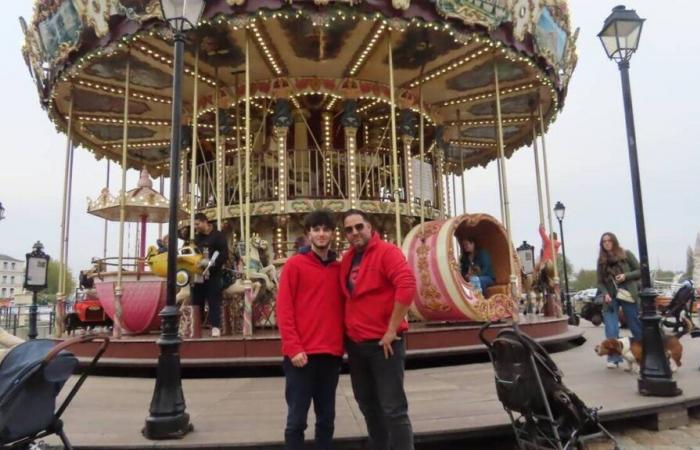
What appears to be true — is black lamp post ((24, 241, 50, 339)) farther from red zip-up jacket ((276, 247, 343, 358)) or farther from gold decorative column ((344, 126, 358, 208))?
red zip-up jacket ((276, 247, 343, 358))

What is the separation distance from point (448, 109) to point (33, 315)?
1311 centimetres

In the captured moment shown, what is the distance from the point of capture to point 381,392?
3422 mm

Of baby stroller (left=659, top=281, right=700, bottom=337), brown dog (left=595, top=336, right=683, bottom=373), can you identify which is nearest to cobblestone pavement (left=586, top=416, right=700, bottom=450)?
brown dog (left=595, top=336, right=683, bottom=373)

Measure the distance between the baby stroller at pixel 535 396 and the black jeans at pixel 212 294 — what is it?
549 cm

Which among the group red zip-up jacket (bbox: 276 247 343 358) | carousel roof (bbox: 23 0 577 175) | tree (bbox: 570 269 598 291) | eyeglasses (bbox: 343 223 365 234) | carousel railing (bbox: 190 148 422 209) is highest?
carousel roof (bbox: 23 0 577 175)

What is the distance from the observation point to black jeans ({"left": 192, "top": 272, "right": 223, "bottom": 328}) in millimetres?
8391

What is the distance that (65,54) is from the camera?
10375 mm

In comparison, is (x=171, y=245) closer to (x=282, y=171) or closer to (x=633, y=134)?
(x=633, y=134)

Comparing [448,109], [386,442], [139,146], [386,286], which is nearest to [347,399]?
[386,442]

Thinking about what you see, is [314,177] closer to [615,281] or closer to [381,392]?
[615,281]

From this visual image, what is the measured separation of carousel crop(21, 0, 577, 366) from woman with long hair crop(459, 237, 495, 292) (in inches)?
14.6

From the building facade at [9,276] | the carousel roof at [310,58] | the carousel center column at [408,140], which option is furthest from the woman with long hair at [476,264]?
the building facade at [9,276]

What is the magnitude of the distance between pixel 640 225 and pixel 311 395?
4612mm

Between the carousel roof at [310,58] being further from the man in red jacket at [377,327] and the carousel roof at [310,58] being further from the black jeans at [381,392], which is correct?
the black jeans at [381,392]
